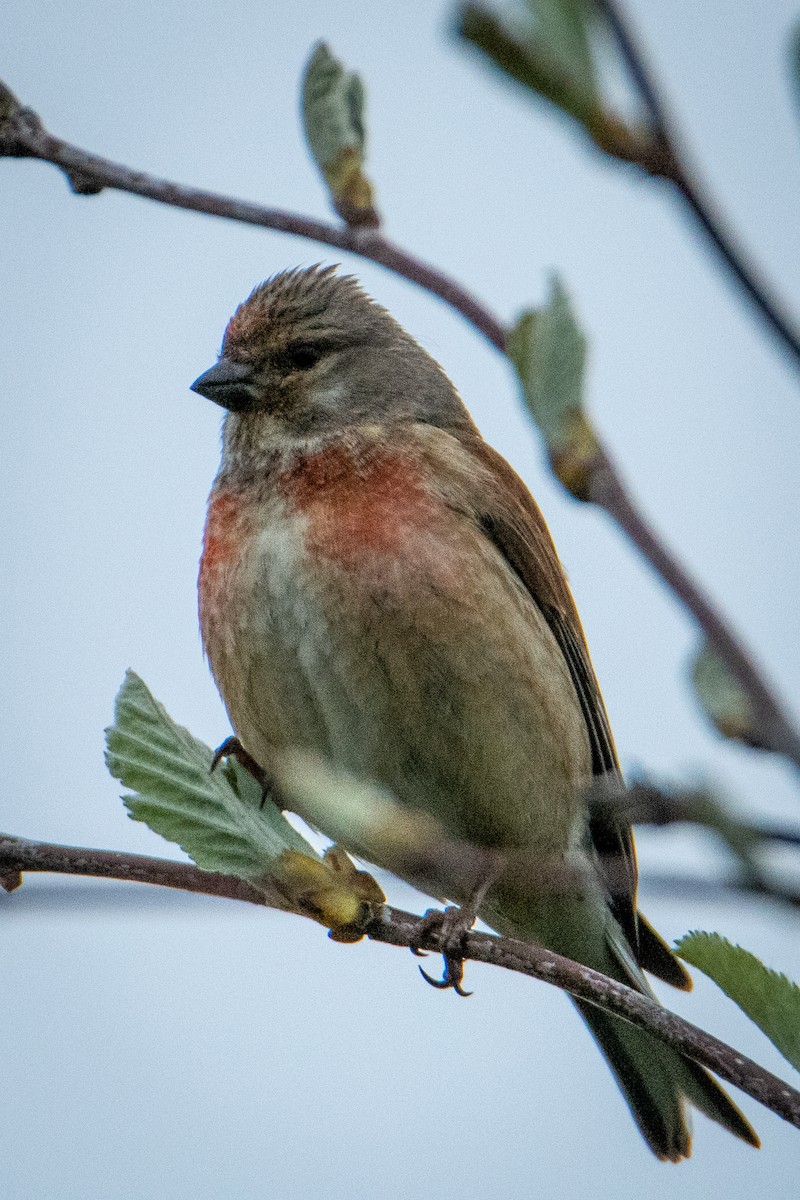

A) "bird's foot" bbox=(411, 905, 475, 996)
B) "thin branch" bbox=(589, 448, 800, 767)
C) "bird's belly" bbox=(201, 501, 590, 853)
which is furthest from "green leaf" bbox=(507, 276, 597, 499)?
"bird's belly" bbox=(201, 501, 590, 853)

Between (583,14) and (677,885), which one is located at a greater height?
(583,14)

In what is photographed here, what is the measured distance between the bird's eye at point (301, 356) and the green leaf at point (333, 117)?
317cm

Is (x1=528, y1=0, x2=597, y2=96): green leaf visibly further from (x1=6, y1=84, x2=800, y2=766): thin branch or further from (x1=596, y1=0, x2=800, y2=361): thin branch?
(x1=6, y1=84, x2=800, y2=766): thin branch

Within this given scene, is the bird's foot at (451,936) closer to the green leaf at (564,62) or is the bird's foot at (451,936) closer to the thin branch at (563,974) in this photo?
the thin branch at (563,974)

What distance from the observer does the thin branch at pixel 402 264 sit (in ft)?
3.28

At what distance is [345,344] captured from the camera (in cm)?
557

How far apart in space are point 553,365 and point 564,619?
3.85 metres

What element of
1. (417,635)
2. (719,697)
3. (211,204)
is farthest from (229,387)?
(719,697)

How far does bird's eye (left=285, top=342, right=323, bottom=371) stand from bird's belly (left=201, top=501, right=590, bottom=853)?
38.9 inches

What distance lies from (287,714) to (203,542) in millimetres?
881

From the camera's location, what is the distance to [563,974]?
260 cm

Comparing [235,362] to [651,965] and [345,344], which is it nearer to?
[345,344]

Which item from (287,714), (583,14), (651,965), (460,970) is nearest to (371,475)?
(287,714)

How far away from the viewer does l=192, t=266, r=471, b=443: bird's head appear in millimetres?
5172
